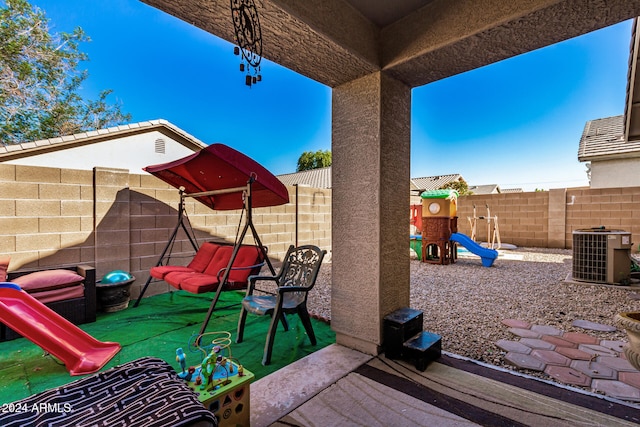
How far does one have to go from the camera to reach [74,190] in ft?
12.4

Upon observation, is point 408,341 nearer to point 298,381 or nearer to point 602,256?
point 298,381

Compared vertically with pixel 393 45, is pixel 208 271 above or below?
below

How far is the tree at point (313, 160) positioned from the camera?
31.8m

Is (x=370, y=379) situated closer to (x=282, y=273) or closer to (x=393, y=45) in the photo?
(x=282, y=273)

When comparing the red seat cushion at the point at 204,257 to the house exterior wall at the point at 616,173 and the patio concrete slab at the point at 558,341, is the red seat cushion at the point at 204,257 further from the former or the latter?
the house exterior wall at the point at 616,173

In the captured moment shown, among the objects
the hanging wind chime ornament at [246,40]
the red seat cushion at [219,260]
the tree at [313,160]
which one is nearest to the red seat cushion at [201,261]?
the red seat cushion at [219,260]

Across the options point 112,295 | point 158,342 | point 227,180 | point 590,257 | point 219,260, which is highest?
point 227,180

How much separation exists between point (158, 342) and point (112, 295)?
1.39 meters

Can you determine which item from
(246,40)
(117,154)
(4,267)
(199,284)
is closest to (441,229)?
(199,284)

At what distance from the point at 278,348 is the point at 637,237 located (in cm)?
1038

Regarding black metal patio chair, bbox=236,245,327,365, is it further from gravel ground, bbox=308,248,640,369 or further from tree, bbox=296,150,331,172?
tree, bbox=296,150,331,172

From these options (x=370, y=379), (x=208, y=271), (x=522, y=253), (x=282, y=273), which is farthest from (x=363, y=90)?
(x=522, y=253)

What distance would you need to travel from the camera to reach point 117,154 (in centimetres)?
972

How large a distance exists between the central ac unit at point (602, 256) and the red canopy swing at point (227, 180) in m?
5.43
